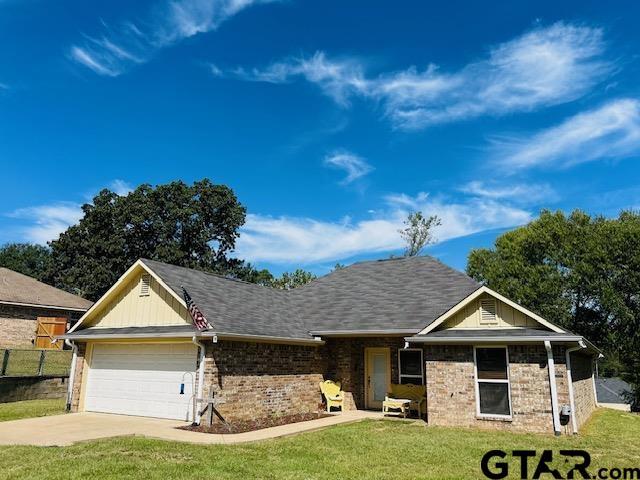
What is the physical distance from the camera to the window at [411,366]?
16008mm

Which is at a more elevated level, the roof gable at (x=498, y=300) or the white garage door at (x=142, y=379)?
the roof gable at (x=498, y=300)

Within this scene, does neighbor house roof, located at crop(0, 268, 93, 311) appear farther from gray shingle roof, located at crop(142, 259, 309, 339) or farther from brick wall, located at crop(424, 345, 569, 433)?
brick wall, located at crop(424, 345, 569, 433)

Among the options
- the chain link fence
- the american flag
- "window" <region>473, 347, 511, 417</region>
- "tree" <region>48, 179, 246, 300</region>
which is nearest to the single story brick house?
"window" <region>473, 347, 511, 417</region>

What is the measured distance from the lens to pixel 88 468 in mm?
7672

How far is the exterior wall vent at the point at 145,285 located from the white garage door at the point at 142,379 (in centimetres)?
164

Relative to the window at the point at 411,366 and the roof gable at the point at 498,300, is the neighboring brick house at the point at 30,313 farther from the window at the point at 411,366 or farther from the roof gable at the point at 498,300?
the roof gable at the point at 498,300

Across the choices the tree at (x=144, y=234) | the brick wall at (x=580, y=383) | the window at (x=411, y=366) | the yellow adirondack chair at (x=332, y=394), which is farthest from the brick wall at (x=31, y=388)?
the tree at (x=144, y=234)

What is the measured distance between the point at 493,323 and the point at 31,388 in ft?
53.4

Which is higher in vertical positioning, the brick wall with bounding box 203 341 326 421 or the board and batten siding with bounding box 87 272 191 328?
the board and batten siding with bounding box 87 272 191 328

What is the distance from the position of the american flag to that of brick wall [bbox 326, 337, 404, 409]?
578 centimetres

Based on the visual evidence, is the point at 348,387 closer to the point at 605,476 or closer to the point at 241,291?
the point at 241,291

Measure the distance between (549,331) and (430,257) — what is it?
964 cm

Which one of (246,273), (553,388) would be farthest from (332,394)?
(246,273)

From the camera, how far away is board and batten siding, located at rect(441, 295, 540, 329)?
502 inches
